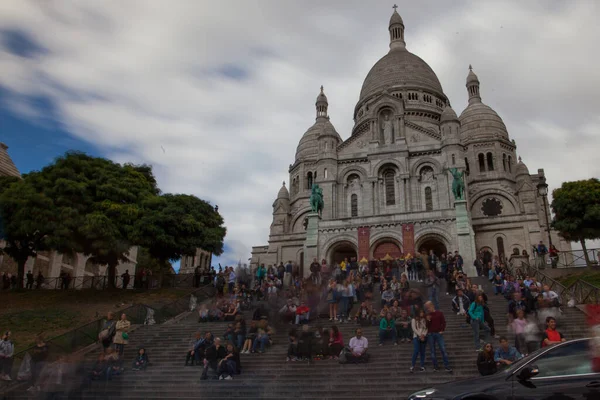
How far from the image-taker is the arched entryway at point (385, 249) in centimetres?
3653

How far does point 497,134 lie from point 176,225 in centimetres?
3551

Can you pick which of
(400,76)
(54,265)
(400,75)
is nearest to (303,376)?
(54,265)

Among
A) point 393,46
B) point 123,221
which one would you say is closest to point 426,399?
point 123,221

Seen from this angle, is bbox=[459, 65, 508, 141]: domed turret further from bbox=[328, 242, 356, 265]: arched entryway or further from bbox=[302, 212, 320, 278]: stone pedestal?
bbox=[302, 212, 320, 278]: stone pedestal

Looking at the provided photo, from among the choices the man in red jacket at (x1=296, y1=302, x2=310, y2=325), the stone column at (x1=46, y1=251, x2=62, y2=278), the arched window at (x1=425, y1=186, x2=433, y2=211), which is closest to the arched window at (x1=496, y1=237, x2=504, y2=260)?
the arched window at (x1=425, y1=186, x2=433, y2=211)

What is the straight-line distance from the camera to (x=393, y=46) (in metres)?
66.9

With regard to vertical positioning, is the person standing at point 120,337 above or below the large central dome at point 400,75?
below

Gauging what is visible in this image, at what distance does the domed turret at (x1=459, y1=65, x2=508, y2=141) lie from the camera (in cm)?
5241

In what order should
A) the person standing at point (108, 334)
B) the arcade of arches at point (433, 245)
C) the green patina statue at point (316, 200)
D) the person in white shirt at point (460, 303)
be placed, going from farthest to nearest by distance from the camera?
the green patina statue at point (316, 200) → the arcade of arches at point (433, 245) → the person in white shirt at point (460, 303) → the person standing at point (108, 334)

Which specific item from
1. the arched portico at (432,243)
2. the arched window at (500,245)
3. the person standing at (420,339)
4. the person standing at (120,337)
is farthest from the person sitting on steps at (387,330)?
the arched window at (500,245)

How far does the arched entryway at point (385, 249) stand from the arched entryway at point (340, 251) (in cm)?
161

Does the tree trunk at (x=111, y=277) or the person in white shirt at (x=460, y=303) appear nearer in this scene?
the person in white shirt at (x=460, y=303)

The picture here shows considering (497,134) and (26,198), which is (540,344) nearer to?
(26,198)

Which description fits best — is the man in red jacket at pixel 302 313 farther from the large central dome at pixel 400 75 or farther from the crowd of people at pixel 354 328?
the large central dome at pixel 400 75
